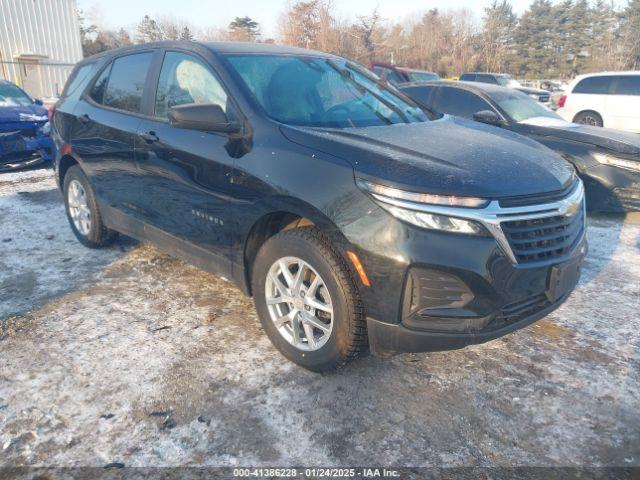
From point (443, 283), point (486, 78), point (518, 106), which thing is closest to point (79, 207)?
point (443, 283)

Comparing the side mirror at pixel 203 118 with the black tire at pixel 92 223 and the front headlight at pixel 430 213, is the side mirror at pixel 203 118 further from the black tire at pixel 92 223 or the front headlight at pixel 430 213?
the black tire at pixel 92 223

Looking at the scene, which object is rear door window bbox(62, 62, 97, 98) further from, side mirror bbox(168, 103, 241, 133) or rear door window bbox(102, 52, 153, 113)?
side mirror bbox(168, 103, 241, 133)

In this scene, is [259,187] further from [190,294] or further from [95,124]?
[95,124]

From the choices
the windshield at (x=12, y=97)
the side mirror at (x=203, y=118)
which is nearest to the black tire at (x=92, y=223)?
the side mirror at (x=203, y=118)

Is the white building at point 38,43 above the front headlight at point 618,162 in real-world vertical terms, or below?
above

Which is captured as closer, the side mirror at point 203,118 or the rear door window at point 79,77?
the side mirror at point 203,118

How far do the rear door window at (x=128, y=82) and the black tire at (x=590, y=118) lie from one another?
1117cm

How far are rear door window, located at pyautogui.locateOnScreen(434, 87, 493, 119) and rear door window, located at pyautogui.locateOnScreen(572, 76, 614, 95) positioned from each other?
7.07 meters

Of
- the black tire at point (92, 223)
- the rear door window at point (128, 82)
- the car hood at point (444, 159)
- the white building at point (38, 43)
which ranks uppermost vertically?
the white building at point (38, 43)

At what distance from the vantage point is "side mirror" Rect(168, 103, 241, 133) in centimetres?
276

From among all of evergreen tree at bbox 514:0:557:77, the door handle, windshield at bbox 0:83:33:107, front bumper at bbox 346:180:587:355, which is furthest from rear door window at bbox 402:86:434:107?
evergreen tree at bbox 514:0:557:77

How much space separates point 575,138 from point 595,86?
24.5ft

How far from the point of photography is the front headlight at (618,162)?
5.49m

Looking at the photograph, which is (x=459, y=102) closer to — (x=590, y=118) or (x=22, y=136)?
(x=22, y=136)
